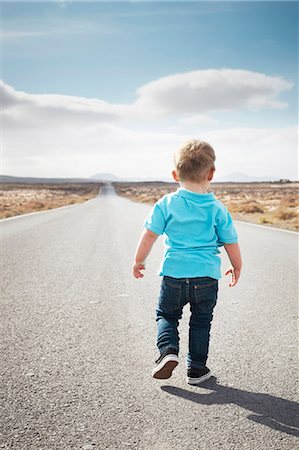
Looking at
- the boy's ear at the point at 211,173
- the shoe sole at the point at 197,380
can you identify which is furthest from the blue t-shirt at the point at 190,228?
the shoe sole at the point at 197,380

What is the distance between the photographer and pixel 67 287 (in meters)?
5.79

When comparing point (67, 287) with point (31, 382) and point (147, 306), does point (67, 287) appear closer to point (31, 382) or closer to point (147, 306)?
point (147, 306)

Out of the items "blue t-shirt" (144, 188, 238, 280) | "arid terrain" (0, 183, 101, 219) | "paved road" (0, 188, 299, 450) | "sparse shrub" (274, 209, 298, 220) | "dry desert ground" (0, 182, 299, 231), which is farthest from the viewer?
"arid terrain" (0, 183, 101, 219)

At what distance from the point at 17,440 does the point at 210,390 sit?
1245mm

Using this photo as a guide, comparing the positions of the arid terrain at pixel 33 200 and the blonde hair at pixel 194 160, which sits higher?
the blonde hair at pixel 194 160

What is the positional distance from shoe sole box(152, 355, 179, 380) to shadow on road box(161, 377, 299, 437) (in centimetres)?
10

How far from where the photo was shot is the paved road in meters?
2.24

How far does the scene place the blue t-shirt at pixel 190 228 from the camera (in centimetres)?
285

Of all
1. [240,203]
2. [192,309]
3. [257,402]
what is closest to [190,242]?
[192,309]

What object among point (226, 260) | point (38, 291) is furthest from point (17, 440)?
point (226, 260)

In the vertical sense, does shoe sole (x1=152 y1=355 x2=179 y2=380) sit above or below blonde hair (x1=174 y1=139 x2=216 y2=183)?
below

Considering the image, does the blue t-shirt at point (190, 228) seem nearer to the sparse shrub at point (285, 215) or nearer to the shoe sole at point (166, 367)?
the shoe sole at point (166, 367)

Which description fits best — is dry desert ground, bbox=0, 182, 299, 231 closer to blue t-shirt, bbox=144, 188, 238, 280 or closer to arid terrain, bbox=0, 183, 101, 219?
arid terrain, bbox=0, 183, 101, 219

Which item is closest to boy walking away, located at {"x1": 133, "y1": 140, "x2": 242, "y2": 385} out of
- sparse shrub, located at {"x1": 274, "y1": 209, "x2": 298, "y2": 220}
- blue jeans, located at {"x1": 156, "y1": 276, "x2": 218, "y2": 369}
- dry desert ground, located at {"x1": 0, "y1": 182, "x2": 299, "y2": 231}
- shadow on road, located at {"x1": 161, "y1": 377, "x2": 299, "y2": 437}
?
blue jeans, located at {"x1": 156, "y1": 276, "x2": 218, "y2": 369}
